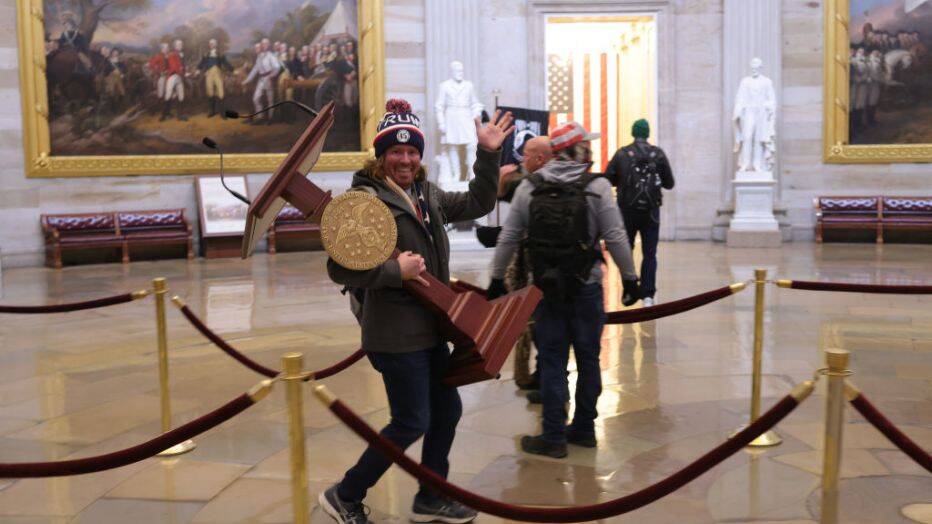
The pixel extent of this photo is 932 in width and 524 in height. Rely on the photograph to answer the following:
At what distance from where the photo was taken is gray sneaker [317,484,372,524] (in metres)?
3.98

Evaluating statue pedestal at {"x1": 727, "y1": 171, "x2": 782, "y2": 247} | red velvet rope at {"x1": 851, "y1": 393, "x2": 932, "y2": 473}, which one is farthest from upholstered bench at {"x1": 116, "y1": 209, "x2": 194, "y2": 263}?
red velvet rope at {"x1": 851, "y1": 393, "x2": 932, "y2": 473}

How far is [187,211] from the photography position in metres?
16.4

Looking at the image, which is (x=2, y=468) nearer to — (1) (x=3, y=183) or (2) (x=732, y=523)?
(2) (x=732, y=523)

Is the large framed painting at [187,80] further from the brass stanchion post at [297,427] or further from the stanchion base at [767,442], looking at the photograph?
the brass stanchion post at [297,427]

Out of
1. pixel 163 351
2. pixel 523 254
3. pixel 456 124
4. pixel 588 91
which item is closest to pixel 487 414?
pixel 523 254

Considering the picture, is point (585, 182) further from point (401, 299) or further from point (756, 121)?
point (756, 121)

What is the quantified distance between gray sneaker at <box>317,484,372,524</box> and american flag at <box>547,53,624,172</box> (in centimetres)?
1816

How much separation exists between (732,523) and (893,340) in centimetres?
454

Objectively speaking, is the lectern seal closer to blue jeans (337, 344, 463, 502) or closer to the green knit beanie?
blue jeans (337, 344, 463, 502)

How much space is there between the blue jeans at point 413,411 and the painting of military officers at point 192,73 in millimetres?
12816

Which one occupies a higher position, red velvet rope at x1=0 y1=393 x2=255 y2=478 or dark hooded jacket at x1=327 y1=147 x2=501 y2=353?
dark hooded jacket at x1=327 y1=147 x2=501 y2=353

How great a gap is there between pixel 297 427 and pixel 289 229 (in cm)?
1345

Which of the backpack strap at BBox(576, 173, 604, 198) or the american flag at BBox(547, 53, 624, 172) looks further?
the american flag at BBox(547, 53, 624, 172)

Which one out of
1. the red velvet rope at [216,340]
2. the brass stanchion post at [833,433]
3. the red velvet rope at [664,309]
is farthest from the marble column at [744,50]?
the brass stanchion post at [833,433]
